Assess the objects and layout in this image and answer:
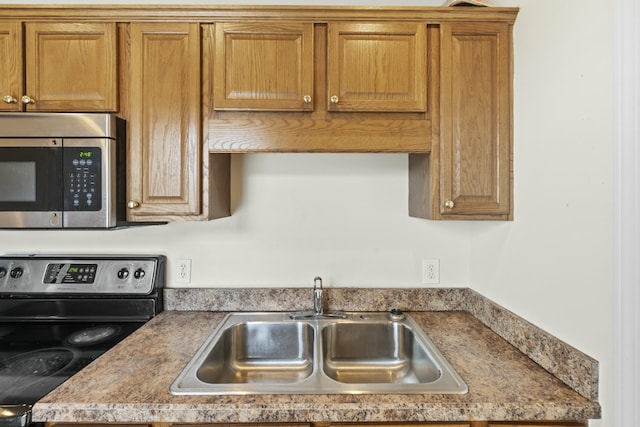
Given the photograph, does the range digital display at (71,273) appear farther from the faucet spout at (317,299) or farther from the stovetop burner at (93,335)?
the faucet spout at (317,299)

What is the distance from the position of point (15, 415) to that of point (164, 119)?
102 cm

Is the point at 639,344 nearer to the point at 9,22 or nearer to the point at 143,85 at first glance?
the point at 143,85

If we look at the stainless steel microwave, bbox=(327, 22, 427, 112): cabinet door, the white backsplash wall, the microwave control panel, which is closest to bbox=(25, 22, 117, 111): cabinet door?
the stainless steel microwave

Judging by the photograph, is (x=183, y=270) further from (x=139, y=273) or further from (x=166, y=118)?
(x=166, y=118)

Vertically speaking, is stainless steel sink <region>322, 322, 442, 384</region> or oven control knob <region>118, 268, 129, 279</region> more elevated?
oven control knob <region>118, 268, 129, 279</region>

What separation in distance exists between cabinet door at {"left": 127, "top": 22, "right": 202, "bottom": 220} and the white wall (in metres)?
0.36

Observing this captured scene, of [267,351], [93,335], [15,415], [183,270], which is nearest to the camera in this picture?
[15,415]

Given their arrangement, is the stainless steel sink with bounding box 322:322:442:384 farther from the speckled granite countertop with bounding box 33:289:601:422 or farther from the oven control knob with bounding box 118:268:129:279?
the oven control knob with bounding box 118:268:129:279

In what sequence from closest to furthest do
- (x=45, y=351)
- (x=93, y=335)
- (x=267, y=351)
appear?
(x=45, y=351)
(x=93, y=335)
(x=267, y=351)

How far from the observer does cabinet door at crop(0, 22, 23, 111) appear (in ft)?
4.42

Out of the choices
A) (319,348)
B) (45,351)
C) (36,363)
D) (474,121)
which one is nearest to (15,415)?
(36,363)

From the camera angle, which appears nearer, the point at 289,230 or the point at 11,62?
the point at 11,62

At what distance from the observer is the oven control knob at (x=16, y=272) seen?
161cm

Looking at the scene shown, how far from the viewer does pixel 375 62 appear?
1.35m
